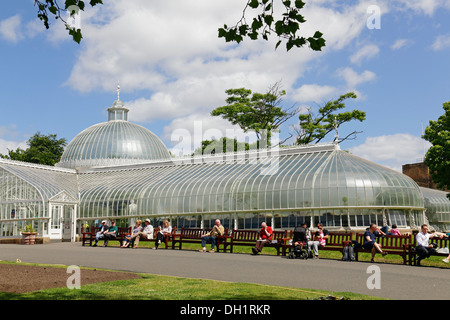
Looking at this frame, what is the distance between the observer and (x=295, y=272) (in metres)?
13.4

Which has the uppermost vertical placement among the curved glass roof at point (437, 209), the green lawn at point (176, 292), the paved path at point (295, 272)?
the curved glass roof at point (437, 209)

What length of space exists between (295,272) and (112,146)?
4145 centimetres

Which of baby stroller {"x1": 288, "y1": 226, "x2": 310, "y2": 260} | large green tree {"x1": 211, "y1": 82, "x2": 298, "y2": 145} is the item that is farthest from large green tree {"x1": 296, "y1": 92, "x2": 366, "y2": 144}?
baby stroller {"x1": 288, "y1": 226, "x2": 310, "y2": 260}

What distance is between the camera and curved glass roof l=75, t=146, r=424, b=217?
2861cm

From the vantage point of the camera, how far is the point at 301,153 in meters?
34.4

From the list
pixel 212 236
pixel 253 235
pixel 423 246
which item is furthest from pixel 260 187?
pixel 423 246

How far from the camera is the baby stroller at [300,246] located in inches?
711

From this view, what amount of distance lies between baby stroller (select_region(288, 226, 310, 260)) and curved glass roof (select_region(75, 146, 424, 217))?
10.4 metres

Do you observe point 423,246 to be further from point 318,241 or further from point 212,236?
point 212,236

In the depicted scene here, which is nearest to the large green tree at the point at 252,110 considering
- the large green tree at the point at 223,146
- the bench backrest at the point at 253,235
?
the large green tree at the point at 223,146

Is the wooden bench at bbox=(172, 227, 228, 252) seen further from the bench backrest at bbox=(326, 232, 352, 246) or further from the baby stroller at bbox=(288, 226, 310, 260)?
the bench backrest at bbox=(326, 232, 352, 246)

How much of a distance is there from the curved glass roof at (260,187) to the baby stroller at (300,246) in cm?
1042

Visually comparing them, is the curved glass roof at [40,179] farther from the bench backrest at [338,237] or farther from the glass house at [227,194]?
the bench backrest at [338,237]
